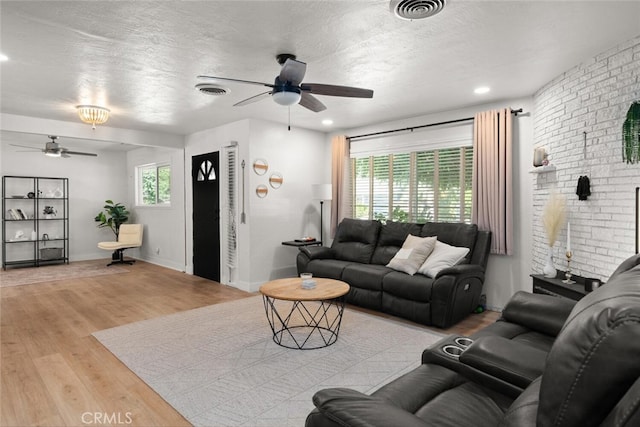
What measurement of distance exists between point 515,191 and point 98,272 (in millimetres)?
6987

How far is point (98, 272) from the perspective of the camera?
670 centimetres

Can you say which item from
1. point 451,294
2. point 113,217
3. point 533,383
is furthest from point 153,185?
point 533,383

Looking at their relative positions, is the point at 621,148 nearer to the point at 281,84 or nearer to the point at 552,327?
the point at 552,327

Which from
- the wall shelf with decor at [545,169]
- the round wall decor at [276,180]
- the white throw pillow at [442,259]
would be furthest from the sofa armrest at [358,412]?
the round wall decor at [276,180]

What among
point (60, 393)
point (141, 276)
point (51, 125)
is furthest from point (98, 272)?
point (60, 393)

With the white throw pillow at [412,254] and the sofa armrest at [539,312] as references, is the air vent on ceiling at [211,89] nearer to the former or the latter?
the white throw pillow at [412,254]

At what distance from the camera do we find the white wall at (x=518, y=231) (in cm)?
413

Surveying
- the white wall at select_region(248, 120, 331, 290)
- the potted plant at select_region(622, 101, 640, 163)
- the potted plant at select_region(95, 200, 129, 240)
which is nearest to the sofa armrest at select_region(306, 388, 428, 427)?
the potted plant at select_region(622, 101, 640, 163)

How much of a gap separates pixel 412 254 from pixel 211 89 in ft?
9.31

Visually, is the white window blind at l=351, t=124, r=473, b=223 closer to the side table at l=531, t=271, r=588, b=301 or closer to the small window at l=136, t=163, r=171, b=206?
the side table at l=531, t=271, r=588, b=301

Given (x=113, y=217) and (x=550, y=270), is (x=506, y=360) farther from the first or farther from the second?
(x=113, y=217)

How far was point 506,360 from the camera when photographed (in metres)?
1.53

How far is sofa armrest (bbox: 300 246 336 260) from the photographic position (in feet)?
16.2

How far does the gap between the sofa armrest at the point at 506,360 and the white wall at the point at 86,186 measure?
8.87m
